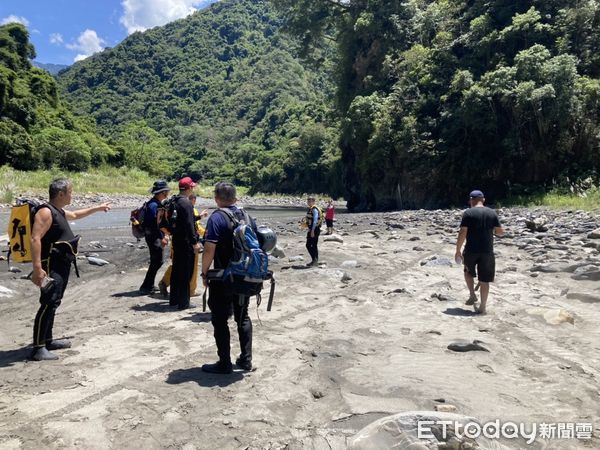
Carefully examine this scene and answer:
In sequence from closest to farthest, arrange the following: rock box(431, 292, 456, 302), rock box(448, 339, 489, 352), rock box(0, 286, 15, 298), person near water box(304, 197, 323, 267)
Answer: rock box(448, 339, 489, 352) < rock box(431, 292, 456, 302) < rock box(0, 286, 15, 298) < person near water box(304, 197, 323, 267)

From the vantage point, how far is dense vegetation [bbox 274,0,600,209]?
85.3ft

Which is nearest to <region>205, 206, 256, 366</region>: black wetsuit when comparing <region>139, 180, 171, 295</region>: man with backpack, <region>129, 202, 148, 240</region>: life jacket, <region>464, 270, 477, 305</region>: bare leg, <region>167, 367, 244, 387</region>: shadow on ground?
<region>167, 367, 244, 387</region>: shadow on ground

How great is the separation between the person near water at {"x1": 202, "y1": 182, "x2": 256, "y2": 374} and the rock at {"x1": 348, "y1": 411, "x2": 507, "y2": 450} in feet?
5.76

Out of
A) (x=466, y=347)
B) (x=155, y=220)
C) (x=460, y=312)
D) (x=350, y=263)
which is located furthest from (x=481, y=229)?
(x=155, y=220)

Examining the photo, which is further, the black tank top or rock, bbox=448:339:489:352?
rock, bbox=448:339:489:352

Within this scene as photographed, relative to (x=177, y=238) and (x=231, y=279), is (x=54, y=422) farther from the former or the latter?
(x=177, y=238)

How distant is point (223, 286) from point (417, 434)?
7.41 ft

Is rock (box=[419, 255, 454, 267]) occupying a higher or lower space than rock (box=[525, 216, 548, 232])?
lower

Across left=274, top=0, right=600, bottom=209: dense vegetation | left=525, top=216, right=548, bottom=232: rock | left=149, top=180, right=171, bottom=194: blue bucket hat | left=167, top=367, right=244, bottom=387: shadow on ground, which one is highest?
left=274, top=0, right=600, bottom=209: dense vegetation

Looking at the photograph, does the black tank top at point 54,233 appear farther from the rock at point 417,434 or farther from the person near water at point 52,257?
the rock at point 417,434

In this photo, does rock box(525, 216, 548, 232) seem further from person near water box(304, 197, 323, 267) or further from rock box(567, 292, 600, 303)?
rock box(567, 292, 600, 303)

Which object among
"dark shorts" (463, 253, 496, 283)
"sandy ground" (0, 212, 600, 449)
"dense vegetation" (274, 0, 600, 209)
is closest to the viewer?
"sandy ground" (0, 212, 600, 449)

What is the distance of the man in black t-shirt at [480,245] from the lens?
7562mm

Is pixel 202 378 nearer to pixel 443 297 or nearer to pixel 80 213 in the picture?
pixel 80 213
